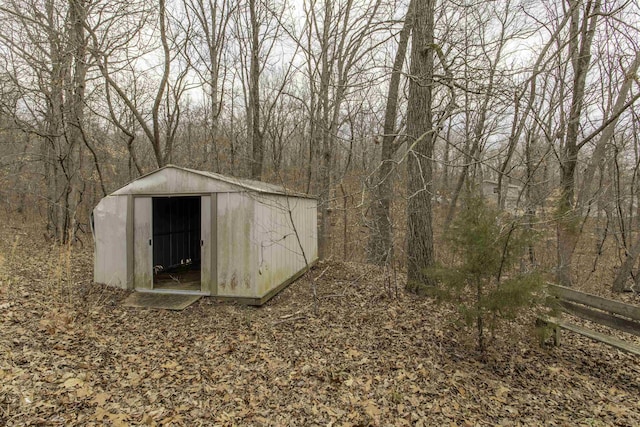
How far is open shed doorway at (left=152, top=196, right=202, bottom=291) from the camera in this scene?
8.05 m

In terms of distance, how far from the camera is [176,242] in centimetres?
959

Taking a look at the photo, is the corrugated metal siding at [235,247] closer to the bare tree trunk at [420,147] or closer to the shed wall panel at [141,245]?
the shed wall panel at [141,245]

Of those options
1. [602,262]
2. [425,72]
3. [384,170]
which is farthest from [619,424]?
[602,262]

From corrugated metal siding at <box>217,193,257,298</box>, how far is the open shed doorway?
54.5 inches

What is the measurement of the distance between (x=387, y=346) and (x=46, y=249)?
10535 millimetres

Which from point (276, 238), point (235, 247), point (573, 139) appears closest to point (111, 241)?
point (235, 247)

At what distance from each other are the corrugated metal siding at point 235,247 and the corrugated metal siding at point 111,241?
7.15 feet

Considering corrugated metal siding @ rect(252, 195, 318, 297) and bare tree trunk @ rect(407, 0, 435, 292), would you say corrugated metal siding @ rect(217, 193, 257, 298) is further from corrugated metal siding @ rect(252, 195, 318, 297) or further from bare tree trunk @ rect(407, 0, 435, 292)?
bare tree trunk @ rect(407, 0, 435, 292)

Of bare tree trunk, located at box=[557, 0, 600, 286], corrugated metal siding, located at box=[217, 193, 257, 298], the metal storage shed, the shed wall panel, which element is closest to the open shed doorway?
the metal storage shed

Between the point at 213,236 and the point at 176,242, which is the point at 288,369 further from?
the point at 176,242

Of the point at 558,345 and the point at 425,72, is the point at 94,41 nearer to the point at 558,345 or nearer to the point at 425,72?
the point at 425,72

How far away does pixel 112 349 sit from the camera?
14.4ft

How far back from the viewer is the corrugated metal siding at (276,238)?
6133 millimetres

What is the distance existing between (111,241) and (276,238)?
11.1 ft
